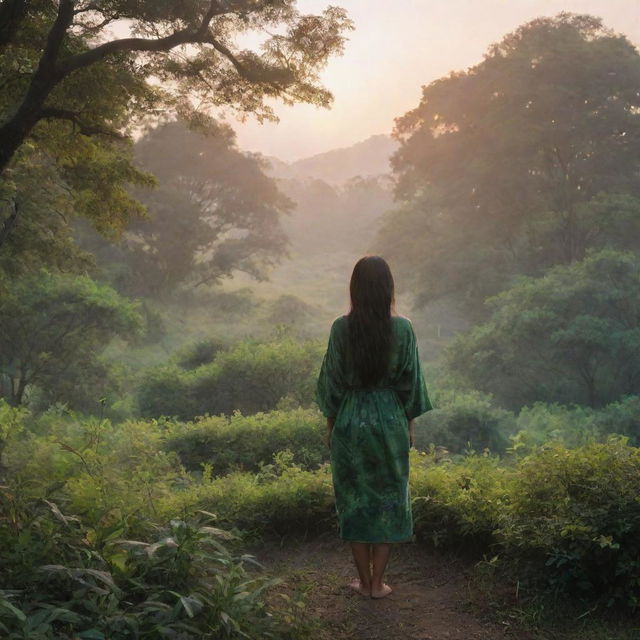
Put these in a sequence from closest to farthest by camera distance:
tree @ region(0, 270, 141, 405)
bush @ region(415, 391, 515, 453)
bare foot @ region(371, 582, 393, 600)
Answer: bare foot @ region(371, 582, 393, 600), bush @ region(415, 391, 515, 453), tree @ region(0, 270, 141, 405)

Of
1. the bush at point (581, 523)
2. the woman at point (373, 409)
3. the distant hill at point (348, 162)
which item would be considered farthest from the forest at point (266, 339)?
the distant hill at point (348, 162)

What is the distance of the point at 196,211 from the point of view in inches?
1198

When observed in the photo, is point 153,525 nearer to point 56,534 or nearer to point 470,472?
point 56,534

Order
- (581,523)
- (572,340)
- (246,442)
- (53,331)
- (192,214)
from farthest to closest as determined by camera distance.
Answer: (192,214)
(572,340)
(53,331)
(246,442)
(581,523)

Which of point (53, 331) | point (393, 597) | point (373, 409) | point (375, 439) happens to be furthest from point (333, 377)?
point (53, 331)

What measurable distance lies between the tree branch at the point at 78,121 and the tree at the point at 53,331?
8.68m

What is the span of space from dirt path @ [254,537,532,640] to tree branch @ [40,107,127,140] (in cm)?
478

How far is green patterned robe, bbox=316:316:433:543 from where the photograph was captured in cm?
383

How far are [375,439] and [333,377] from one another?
1.50 feet

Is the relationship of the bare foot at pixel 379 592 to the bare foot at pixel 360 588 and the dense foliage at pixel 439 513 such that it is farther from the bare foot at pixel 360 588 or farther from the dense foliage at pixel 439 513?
the dense foliage at pixel 439 513

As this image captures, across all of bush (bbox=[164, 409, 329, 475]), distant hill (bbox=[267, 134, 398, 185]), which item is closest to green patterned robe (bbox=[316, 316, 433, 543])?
bush (bbox=[164, 409, 329, 475])

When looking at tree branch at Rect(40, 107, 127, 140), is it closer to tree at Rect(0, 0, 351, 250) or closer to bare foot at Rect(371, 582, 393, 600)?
tree at Rect(0, 0, 351, 250)

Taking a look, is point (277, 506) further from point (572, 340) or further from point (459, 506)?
point (572, 340)

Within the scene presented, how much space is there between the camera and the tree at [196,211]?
29422 mm
